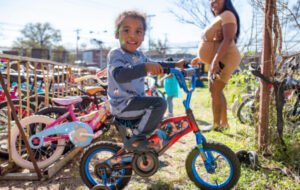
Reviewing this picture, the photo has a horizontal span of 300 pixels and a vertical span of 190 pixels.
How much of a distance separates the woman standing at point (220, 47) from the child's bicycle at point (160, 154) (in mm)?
1233

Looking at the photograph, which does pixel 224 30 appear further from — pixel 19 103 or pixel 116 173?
pixel 19 103

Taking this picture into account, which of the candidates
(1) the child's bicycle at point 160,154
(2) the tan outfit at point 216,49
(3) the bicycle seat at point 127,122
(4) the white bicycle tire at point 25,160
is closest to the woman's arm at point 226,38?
(2) the tan outfit at point 216,49

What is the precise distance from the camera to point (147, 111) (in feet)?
6.87

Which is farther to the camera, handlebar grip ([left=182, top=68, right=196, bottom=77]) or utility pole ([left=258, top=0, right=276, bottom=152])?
utility pole ([left=258, top=0, right=276, bottom=152])

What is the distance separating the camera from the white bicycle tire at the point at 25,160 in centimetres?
277

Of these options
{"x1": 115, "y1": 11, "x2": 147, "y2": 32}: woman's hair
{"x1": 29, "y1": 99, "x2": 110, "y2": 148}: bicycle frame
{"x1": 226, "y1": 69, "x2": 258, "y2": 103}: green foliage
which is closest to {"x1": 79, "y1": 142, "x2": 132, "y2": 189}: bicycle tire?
{"x1": 29, "y1": 99, "x2": 110, "y2": 148}: bicycle frame

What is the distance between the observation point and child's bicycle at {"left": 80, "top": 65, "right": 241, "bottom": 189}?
2135 millimetres

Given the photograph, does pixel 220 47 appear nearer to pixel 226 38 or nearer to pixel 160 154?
pixel 226 38

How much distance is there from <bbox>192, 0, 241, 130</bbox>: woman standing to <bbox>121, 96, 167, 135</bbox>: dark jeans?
1343mm

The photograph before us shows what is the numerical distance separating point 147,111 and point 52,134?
49.9 inches

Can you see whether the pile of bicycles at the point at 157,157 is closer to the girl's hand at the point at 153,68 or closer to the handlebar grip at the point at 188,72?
the handlebar grip at the point at 188,72

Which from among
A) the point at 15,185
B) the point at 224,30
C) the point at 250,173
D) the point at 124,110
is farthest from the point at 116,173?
the point at 224,30

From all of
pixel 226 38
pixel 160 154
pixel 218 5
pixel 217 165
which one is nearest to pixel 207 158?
pixel 217 165

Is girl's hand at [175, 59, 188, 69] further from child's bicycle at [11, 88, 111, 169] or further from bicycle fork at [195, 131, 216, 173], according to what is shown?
child's bicycle at [11, 88, 111, 169]
